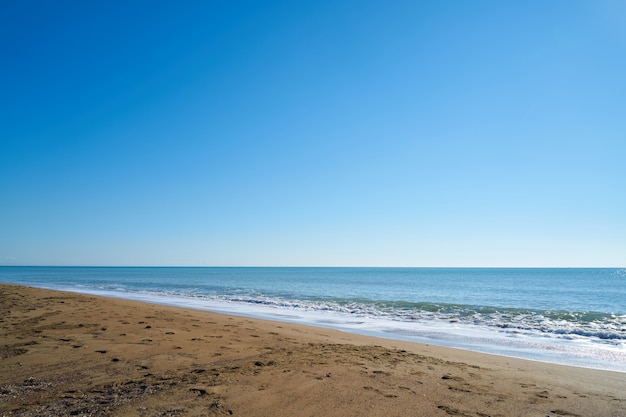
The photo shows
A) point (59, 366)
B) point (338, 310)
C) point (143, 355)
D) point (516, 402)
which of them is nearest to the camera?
point (516, 402)

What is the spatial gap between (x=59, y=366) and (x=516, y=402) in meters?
8.18

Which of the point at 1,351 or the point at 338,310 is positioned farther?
the point at 338,310

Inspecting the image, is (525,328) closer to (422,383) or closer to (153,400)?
(422,383)

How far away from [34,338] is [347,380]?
834cm

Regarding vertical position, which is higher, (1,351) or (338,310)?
(1,351)

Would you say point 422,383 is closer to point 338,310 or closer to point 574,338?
point 574,338

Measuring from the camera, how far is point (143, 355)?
7742 mm

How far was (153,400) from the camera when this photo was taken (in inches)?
200

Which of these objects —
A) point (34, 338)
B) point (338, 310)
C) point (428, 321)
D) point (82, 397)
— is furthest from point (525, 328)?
point (34, 338)

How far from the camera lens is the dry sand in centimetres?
505

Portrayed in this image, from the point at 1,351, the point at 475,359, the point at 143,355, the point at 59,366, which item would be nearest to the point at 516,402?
the point at 475,359

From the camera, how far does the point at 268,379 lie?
6.29 meters

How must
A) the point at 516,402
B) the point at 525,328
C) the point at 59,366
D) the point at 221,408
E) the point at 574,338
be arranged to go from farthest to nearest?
the point at 525,328 → the point at 574,338 → the point at 59,366 → the point at 516,402 → the point at 221,408

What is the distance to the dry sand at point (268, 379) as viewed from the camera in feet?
16.6
